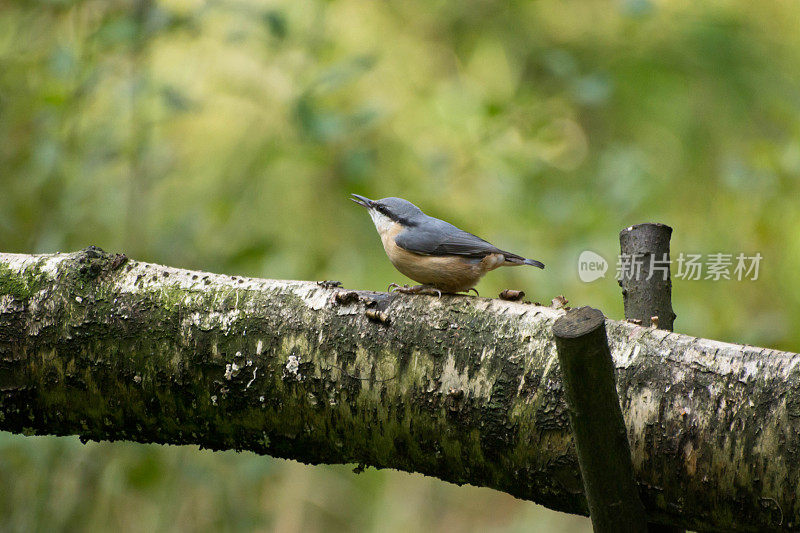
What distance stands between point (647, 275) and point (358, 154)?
4.91 feet

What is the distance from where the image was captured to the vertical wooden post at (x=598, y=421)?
1017 millimetres

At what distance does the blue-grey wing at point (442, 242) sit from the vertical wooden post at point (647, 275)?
0.50 metres

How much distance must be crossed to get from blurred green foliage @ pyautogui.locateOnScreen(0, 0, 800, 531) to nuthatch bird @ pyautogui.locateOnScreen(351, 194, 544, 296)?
0.64m

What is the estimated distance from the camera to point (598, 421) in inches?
42.9

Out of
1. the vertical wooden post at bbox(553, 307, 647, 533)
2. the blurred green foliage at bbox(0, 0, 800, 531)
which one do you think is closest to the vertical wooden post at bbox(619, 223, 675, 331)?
the vertical wooden post at bbox(553, 307, 647, 533)

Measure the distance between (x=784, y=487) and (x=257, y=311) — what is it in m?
1.14

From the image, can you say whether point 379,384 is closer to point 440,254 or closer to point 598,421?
point 598,421

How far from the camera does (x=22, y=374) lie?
164cm

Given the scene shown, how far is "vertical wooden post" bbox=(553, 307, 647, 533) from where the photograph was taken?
40.0 inches

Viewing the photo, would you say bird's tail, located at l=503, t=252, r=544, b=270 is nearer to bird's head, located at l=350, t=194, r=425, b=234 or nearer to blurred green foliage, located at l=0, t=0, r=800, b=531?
bird's head, located at l=350, t=194, r=425, b=234
